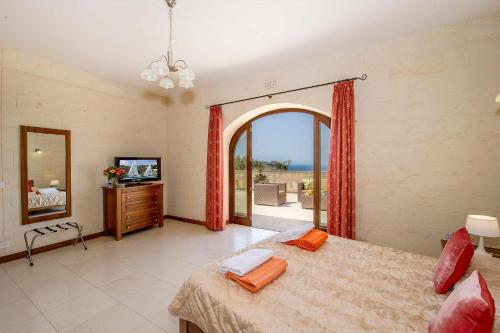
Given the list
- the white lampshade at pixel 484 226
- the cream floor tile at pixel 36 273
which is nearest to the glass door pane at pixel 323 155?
the white lampshade at pixel 484 226

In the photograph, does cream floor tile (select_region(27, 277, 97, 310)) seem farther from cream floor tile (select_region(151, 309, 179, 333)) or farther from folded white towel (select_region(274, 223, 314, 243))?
folded white towel (select_region(274, 223, 314, 243))

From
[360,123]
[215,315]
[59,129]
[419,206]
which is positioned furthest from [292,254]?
[59,129]

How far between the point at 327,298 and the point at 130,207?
13.3ft

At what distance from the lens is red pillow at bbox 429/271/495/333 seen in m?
0.94

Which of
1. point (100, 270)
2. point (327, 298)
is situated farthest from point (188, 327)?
point (100, 270)

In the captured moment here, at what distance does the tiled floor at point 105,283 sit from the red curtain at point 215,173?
50 cm

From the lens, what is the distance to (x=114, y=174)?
4254mm

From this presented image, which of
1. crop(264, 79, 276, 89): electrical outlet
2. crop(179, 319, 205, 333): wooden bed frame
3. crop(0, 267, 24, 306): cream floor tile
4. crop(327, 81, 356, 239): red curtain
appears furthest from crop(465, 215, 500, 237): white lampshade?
crop(0, 267, 24, 306): cream floor tile

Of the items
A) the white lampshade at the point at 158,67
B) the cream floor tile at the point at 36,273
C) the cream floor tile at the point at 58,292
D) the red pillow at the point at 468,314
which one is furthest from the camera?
the cream floor tile at the point at 36,273

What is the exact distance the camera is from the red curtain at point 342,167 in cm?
337

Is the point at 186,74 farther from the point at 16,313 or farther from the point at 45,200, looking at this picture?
the point at 45,200

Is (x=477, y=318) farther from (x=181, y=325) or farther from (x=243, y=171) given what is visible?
(x=243, y=171)

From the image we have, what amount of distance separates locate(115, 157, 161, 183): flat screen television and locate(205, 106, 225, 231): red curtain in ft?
4.27

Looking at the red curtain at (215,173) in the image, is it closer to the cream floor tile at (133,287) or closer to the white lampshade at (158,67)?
the cream floor tile at (133,287)
